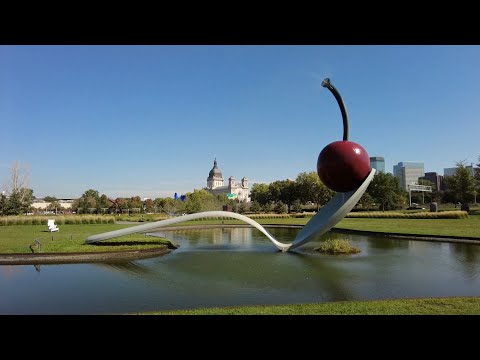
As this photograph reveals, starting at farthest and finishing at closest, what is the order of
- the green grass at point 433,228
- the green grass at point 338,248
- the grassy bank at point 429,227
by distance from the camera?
the grassy bank at point 429,227, the green grass at point 433,228, the green grass at point 338,248

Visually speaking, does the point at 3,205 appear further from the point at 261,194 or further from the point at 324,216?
the point at 261,194

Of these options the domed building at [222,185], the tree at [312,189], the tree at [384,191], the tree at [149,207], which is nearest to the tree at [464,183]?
the tree at [384,191]

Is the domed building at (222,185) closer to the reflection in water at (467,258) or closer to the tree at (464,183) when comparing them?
the tree at (464,183)

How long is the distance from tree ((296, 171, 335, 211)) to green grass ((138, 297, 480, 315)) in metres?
54.4

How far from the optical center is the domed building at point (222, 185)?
165 metres

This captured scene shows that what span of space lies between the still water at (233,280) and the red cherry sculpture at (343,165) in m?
3.17

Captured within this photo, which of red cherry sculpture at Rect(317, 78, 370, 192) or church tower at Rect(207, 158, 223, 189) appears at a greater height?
church tower at Rect(207, 158, 223, 189)

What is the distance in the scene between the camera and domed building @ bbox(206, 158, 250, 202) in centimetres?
16538

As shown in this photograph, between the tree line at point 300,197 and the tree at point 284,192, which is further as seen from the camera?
the tree at point 284,192

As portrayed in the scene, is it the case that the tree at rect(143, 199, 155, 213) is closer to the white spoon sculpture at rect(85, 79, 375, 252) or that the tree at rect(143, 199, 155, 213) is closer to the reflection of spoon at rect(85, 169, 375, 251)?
the reflection of spoon at rect(85, 169, 375, 251)

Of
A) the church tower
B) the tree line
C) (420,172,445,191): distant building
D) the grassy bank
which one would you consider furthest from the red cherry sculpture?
the church tower

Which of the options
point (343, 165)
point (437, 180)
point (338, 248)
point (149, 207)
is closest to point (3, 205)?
point (338, 248)
